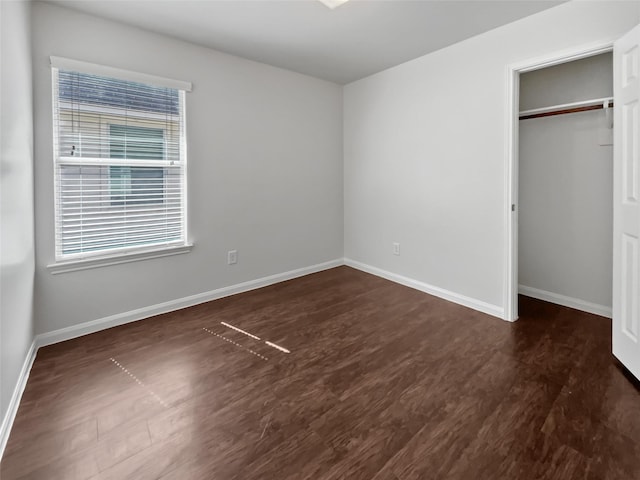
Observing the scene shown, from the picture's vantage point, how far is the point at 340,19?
2625 millimetres

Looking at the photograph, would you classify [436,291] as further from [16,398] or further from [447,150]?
[16,398]

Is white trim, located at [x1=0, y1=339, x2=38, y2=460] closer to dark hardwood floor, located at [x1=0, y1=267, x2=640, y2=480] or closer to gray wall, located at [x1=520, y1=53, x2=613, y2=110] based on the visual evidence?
dark hardwood floor, located at [x1=0, y1=267, x2=640, y2=480]

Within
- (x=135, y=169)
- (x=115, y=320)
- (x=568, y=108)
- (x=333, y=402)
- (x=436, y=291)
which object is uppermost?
(x=568, y=108)

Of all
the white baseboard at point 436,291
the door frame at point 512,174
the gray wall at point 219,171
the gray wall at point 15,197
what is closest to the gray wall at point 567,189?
the door frame at point 512,174

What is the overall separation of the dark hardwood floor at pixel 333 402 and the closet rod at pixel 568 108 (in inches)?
68.4

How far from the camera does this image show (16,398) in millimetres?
1796

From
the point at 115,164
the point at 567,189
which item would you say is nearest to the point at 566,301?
the point at 567,189

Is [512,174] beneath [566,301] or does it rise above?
above

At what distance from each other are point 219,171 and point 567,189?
3239mm

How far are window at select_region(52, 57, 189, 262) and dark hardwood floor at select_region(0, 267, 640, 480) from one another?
761 millimetres

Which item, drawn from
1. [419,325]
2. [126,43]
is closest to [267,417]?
[419,325]

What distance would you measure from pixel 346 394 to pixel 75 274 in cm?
222

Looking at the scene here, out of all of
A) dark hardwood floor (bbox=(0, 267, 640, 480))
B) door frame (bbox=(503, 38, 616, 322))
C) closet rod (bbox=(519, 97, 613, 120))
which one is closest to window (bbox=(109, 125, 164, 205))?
dark hardwood floor (bbox=(0, 267, 640, 480))

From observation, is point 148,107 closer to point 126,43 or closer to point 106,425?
point 126,43
